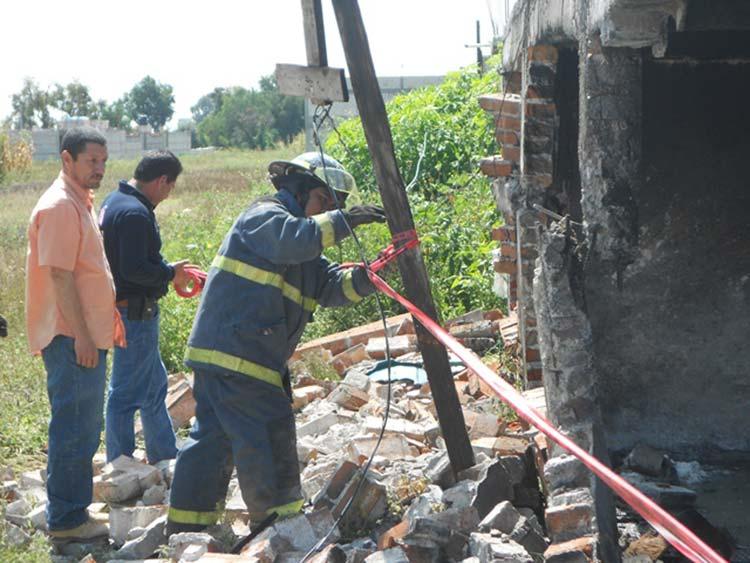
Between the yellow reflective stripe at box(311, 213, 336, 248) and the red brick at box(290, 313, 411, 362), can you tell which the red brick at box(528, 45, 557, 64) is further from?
the red brick at box(290, 313, 411, 362)

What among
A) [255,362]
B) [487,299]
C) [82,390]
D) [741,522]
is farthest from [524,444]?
Answer: [487,299]

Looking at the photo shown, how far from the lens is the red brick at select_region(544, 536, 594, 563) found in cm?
423

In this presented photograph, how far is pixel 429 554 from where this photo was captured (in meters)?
4.64

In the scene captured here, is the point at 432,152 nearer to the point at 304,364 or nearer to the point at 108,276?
the point at 304,364

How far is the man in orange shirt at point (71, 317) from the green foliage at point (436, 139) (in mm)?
7564

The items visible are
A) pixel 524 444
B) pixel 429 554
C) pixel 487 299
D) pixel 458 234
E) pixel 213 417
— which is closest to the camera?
pixel 429 554

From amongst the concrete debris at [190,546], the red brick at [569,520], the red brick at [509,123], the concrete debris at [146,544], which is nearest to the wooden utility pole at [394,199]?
the red brick at [569,520]

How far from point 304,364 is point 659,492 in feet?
12.1

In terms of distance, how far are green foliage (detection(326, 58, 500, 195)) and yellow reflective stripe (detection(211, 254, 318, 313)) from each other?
763cm

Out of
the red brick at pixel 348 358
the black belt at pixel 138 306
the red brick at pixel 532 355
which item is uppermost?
the black belt at pixel 138 306

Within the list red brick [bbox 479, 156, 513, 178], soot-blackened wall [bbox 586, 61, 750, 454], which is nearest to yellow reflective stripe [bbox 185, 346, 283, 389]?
soot-blackened wall [bbox 586, 61, 750, 454]

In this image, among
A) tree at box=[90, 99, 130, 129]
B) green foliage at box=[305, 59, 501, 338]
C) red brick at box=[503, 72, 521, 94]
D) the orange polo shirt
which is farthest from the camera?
tree at box=[90, 99, 130, 129]

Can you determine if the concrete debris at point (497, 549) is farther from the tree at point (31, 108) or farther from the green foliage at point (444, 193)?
the tree at point (31, 108)

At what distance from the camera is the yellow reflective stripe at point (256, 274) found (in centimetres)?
515
